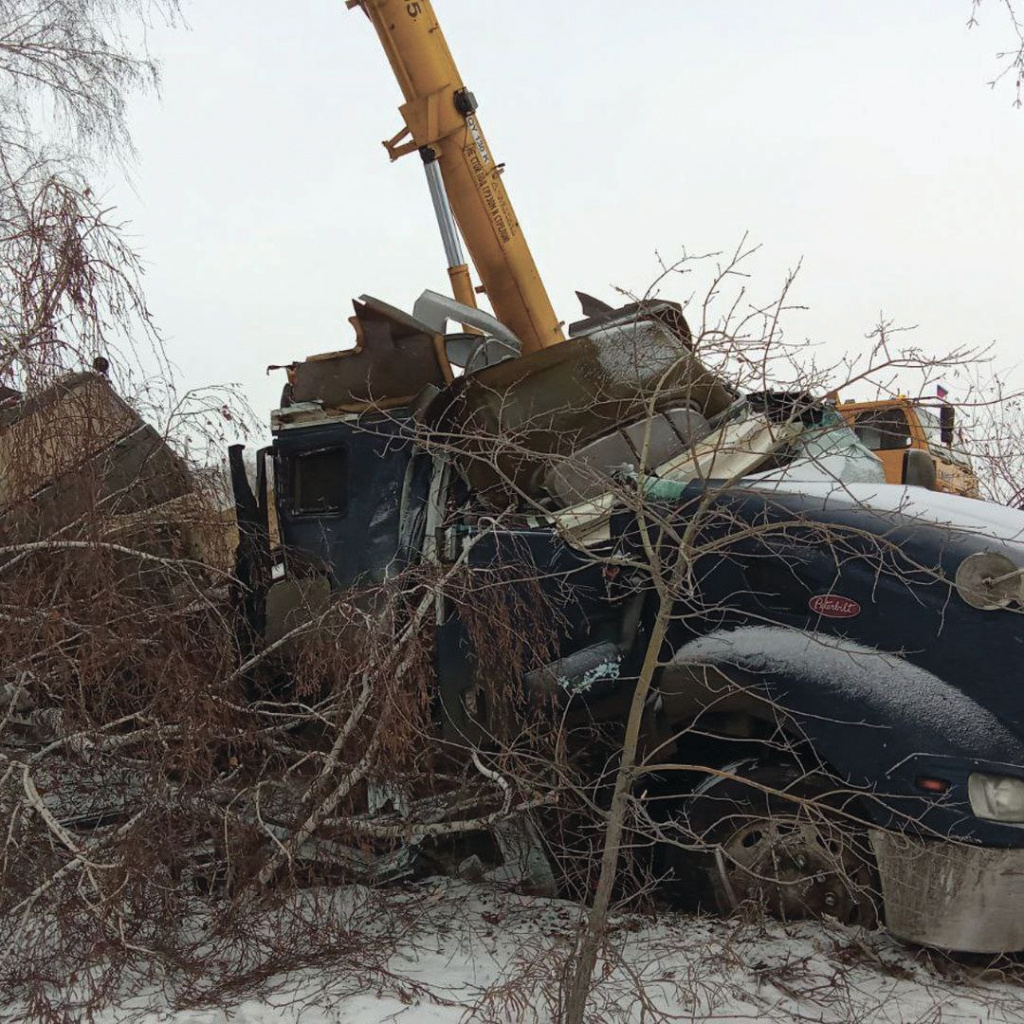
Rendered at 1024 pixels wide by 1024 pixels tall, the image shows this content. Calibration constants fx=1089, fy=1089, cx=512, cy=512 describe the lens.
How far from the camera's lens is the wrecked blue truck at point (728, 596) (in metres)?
3.60

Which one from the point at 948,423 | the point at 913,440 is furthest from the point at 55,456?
the point at 913,440

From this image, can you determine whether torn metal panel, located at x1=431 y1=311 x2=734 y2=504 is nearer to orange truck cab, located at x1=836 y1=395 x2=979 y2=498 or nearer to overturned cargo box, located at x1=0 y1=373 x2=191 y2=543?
orange truck cab, located at x1=836 y1=395 x2=979 y2=498

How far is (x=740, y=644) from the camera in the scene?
4086 mm

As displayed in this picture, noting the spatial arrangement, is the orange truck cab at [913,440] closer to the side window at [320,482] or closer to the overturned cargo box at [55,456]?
the side window at [320,482]

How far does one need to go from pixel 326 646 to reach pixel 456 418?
1381 millimetres

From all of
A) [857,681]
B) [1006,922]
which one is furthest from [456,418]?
[1006,922]

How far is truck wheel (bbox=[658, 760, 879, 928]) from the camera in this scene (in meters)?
3.87

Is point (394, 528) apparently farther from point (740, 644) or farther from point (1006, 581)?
point (1006, 581)

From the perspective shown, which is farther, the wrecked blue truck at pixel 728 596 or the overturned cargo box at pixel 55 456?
the overturned cargo box at pixel 55 456

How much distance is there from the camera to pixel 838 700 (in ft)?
12.6

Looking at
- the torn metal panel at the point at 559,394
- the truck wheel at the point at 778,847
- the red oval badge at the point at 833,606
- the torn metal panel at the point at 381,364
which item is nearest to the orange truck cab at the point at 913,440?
the red oval badge at the point at 833,606

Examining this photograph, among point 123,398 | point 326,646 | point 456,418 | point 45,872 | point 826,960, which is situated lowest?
point 826,960

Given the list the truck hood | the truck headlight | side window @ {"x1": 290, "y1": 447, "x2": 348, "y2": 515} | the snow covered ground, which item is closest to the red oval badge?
the truck hood

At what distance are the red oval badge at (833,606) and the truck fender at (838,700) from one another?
0.09 m
